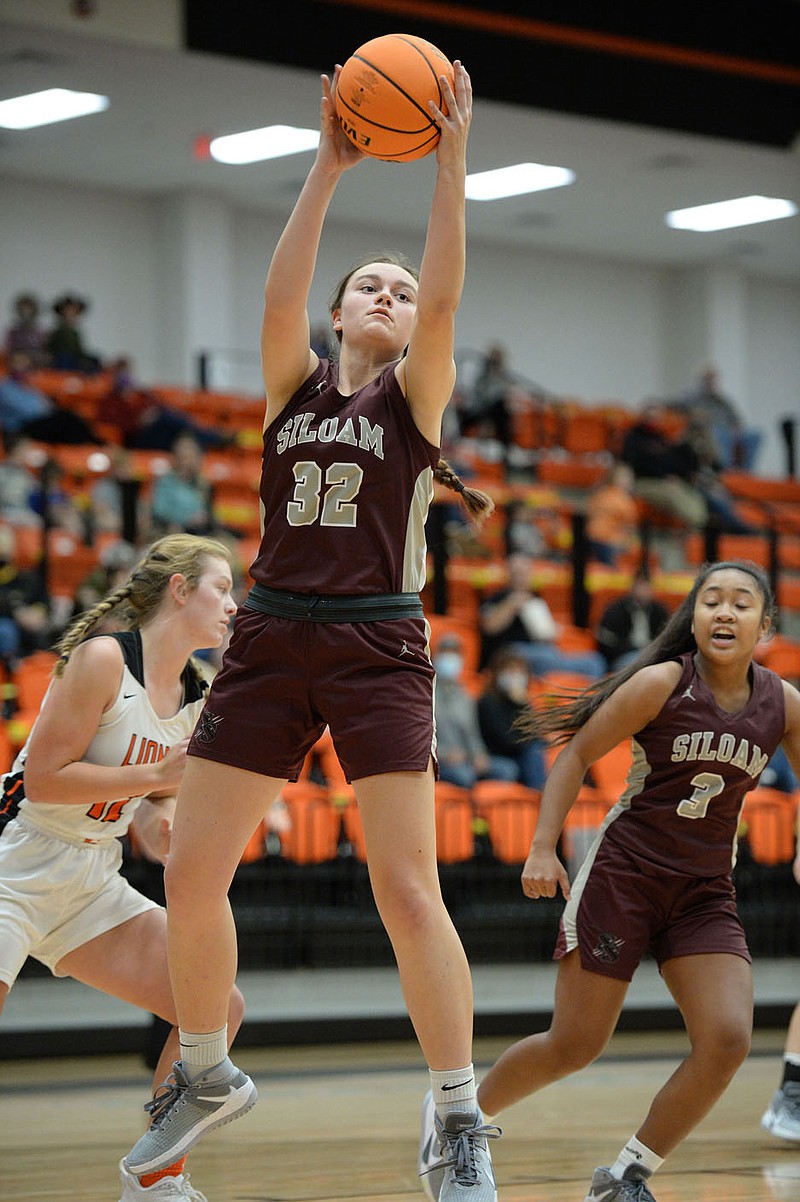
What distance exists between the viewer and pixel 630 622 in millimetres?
10352

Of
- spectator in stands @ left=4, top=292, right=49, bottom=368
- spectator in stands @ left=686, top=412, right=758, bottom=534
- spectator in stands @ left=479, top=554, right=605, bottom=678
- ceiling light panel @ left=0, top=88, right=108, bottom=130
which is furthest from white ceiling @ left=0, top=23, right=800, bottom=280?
spectator in stands @ left=479, top=554, right=605, bottom=678

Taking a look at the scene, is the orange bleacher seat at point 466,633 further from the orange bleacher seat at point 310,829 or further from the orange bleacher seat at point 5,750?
the orange bleacher seat at point 5,750

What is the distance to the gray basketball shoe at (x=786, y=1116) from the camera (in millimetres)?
4715

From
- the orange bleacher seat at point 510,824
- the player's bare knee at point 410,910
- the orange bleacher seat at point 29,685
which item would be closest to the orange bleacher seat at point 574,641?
the orange bleacher seat at point 510,824

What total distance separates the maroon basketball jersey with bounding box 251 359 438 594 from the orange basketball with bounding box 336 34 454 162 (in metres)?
0.46

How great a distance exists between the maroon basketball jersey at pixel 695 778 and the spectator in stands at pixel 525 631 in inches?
223

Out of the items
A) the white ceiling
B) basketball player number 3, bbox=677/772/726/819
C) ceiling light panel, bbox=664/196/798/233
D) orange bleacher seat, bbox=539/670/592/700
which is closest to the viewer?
basketball player number 3, bbox=677/772/726/819

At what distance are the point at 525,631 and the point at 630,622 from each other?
90cm

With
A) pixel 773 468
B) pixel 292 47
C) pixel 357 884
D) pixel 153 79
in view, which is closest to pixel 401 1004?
pixel 357 884

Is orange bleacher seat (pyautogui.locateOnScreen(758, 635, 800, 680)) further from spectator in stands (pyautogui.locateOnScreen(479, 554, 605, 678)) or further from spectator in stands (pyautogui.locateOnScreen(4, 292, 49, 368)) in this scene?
spectator in stands (pyautogui.locateOnScreen(4, 292, 49, 368))

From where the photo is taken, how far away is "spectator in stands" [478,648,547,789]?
856 cm

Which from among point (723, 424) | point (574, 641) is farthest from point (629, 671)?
point (723, 424)

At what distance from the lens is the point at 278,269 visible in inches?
126

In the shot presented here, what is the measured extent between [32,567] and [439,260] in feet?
22.5
